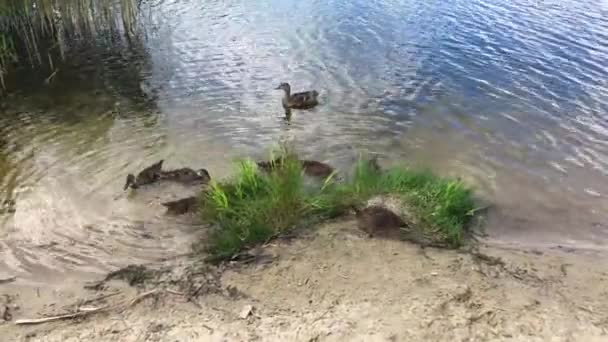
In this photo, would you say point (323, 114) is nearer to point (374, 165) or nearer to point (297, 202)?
point (374, 165)

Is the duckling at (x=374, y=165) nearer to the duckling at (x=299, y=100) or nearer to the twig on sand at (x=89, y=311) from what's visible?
the duckling at (x=299, y=100)

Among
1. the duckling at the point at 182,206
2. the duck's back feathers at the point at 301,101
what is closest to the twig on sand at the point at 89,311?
the duckling at the point at 182,206

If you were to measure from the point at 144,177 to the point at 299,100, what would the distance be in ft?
9.69

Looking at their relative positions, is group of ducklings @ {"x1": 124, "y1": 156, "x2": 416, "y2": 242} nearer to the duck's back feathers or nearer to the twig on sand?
the twig on sand

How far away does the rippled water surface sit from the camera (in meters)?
6.45

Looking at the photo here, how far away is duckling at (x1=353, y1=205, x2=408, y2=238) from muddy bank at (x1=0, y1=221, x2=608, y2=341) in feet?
0.41

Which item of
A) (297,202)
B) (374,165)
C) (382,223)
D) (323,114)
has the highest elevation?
(297,202)

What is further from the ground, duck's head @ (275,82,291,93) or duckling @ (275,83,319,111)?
duck's head @ (275,82,291,93)

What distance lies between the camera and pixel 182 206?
21.2ft

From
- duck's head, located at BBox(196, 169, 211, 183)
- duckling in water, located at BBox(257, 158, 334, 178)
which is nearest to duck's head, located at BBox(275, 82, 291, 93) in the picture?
duckling in water, located at BBox(257, 158, 334, 178)

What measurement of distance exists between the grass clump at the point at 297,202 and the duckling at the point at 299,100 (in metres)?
2.62

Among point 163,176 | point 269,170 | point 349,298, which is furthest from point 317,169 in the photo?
point 349,298

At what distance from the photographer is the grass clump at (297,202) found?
581 centimetres

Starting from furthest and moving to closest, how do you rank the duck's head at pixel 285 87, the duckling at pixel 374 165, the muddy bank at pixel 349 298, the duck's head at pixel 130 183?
the duck's head at pixel 285 87 → the duckling at pixel 374 165 → the duck's head at pixel 130 183 → the muddy bank at pixel 349 298
